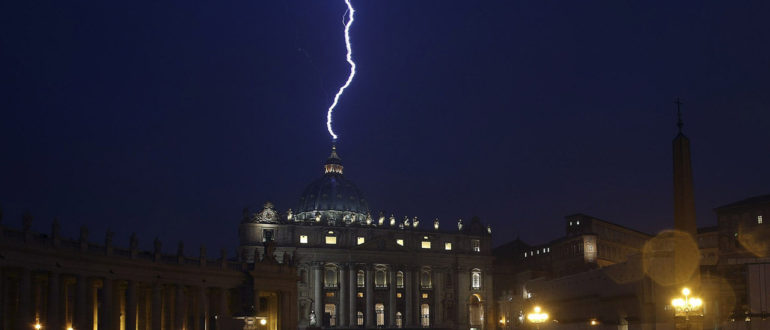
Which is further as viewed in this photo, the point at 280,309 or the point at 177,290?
the point at 280,309

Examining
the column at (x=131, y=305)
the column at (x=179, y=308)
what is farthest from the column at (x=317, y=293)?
the column at (x=131, y=305)

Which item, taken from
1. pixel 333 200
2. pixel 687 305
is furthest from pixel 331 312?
pixel 687 305

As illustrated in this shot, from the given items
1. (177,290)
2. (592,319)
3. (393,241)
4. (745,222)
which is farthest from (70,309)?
(393,241)

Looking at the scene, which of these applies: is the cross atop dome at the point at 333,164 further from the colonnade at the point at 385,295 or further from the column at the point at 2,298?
the column at the point at 2,298

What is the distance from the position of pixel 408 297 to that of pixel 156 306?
90.9 meters

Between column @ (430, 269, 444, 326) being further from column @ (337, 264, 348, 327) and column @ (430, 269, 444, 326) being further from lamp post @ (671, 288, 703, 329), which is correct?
lamp post @ (671, 288, 703, 329)

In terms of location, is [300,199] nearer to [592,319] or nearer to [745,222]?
[745,222]

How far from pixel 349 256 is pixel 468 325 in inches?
952

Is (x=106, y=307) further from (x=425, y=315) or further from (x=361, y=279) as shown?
(x=425, y=315)

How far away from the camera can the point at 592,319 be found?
76438mm

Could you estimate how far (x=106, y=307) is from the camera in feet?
191

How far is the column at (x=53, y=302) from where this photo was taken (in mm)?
50562

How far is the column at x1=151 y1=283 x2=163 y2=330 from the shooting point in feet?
214

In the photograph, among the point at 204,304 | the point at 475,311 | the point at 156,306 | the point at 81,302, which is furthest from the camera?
the point at 475,311
